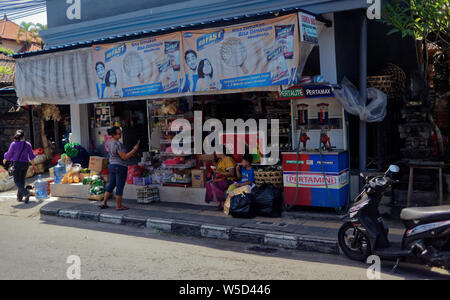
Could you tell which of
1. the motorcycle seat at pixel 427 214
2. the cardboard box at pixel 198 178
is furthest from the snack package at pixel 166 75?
the motorcycle seat at pixel 427 214

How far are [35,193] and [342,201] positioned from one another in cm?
792

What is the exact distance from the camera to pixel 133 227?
28.5 feet

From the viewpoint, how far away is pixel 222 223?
800cm

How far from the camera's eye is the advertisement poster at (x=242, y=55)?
24.8 feet

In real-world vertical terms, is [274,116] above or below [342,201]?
above

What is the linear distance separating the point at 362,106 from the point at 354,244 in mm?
2989

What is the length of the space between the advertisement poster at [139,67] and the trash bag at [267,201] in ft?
9.02

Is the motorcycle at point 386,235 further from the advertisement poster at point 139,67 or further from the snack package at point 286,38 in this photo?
the advertisement poster at point 139,67

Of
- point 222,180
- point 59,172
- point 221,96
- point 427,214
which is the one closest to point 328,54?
point 221,96

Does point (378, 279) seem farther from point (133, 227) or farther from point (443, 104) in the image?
point (443, 104)

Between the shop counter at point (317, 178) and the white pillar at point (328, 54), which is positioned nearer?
the shop counter at point (317, 178)

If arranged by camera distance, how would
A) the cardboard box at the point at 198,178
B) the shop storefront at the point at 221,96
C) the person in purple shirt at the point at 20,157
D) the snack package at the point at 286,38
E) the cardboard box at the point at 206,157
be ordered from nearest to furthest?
1. the snack package at the point at 286,38
2. the shop storefront at the point at 221,96
3. the cardboard box at the point at 198,178
4. the cardboard box at the point at 206,157
5. the person in purple shirt at the point at 20,157

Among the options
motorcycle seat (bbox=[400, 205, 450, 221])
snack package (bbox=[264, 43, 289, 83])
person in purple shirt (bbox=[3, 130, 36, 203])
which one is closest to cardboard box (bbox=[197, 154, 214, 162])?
snack package (bbox=[264, 43, 289, 83])
